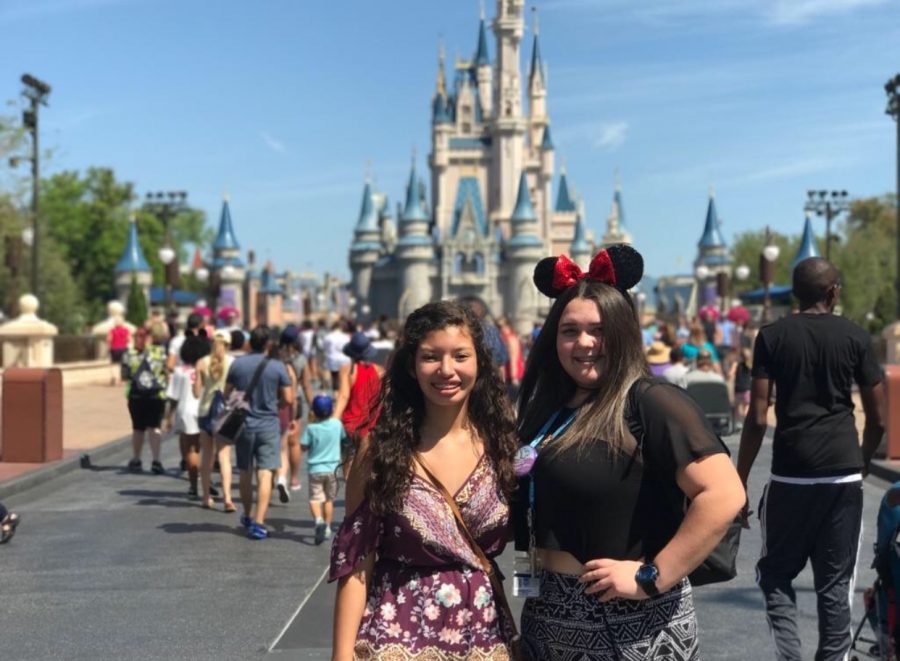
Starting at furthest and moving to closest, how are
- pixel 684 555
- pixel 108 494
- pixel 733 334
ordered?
pixel 733 334 < pixel 108 494 < pixel 684 555

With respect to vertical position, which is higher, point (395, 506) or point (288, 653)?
point (395, 506)

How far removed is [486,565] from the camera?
328 centimetres

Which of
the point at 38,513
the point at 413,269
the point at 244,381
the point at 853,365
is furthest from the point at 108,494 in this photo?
the point at 413,269

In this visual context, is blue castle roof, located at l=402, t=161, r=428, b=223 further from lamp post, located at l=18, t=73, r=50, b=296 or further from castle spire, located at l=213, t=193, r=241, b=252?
lamp post, located at l=18, t=73, r=50, b=296

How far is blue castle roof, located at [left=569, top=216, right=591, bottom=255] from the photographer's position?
4510 inches

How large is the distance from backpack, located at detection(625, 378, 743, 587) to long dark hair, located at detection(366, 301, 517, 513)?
33cm

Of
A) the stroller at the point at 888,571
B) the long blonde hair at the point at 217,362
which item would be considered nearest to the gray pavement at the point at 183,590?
the long blonde hair at the point at 217,362

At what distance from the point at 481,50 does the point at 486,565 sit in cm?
12969

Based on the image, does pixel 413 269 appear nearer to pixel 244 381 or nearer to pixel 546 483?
pixel 244 381

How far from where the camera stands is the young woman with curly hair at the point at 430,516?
3229 millimetres

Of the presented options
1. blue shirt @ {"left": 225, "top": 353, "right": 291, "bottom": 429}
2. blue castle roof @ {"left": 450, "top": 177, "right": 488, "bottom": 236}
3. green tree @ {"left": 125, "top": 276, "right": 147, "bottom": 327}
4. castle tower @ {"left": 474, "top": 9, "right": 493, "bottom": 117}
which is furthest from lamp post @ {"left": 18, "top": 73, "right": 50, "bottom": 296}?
castle tower @ {"left": 474, "top": 9, "right": 493, "bottom": 117}

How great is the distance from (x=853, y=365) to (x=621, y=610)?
251 centimetres

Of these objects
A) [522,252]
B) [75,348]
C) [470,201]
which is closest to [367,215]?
[470,201]

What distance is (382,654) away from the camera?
3.22 metres
